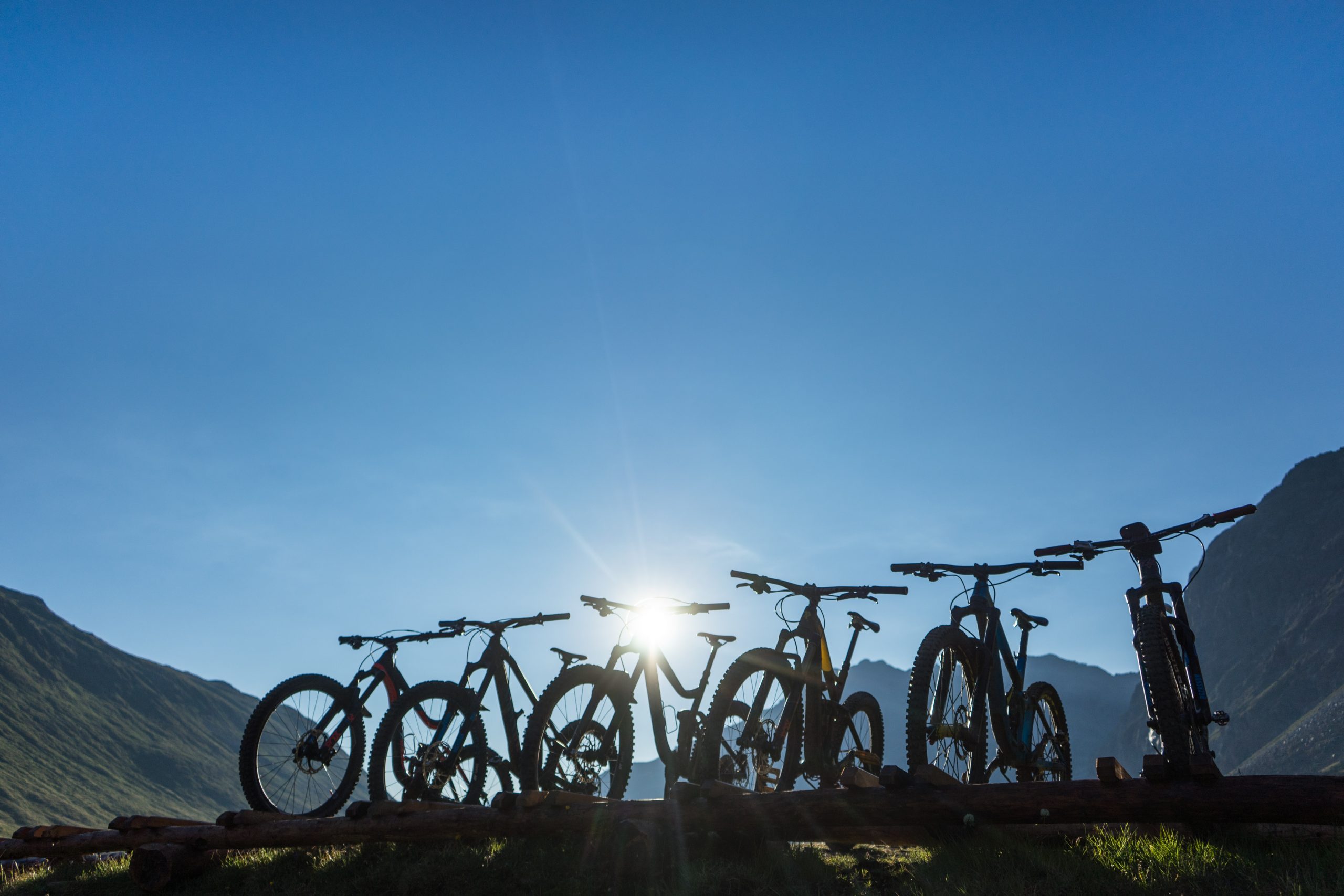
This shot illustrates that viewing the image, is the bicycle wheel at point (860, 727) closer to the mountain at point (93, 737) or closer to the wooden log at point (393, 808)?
the wooden log at point (393, 808)

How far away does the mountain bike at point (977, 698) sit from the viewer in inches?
298

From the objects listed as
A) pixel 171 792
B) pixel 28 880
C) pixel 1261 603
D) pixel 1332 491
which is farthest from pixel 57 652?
pixel 1332 491

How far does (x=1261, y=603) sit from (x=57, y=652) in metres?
246

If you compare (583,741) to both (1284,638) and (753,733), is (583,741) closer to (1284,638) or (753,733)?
(753,733)

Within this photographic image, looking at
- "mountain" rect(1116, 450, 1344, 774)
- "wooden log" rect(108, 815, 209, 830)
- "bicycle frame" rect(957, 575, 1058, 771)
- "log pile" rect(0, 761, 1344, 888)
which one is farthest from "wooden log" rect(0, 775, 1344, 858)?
"mountain" rect(1116, 450, 1344, 774)

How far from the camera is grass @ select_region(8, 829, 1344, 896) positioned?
562 cm

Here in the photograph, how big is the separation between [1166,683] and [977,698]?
5.01 feet

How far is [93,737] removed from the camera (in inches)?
6142

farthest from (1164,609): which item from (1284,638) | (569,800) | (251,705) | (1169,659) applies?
(251,705)

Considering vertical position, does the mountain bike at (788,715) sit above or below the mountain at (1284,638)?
below

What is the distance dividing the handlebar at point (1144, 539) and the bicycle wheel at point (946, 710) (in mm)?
1677

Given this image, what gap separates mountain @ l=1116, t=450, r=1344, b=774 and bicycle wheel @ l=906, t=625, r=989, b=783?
450 feet

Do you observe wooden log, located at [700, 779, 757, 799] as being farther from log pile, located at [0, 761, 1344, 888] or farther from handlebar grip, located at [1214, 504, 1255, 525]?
→ handlebar grip, located at [1214, 504, 1255, 525]

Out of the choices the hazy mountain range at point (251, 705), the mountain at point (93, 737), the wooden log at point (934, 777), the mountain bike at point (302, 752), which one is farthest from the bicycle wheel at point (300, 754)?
the mountain at point (93, 737)
